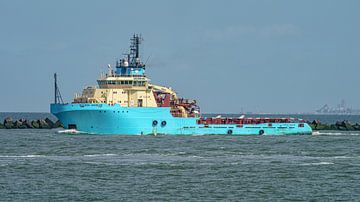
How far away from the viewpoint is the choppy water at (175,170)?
36.6m

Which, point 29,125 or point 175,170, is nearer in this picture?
point 175,170

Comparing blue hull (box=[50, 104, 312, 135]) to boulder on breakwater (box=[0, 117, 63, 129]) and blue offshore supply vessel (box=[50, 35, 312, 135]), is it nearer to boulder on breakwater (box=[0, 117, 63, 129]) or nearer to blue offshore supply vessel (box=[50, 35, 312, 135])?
blue offshore supply vessel (box=[50, 35, 312, 135])

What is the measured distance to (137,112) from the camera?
7238 cm

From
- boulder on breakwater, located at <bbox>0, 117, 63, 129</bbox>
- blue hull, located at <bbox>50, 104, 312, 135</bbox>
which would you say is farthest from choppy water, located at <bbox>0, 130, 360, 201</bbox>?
boulder on breakwater, located at <bbox>0, 117, 63, 129</bbox>

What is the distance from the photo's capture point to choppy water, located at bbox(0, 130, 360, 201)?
3662 cm

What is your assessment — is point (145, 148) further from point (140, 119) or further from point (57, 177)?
point (57, 177)

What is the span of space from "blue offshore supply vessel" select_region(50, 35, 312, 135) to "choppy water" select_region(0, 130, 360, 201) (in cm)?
267

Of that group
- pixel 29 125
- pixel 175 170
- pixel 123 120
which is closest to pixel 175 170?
pixel 175 170

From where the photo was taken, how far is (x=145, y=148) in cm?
6069

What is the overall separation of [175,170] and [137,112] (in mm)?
27441

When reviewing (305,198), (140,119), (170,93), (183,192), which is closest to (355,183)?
(305,198)

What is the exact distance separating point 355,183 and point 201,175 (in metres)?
7.39

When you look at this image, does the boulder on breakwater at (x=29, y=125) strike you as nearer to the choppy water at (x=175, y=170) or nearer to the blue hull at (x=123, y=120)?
the blue hull at (x=123, y=120)

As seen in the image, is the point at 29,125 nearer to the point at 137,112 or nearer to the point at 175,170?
the point at 137,112
